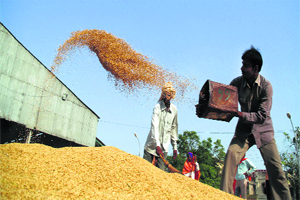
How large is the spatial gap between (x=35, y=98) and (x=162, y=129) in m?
16.6

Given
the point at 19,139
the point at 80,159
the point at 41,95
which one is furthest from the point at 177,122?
the point at 19,139

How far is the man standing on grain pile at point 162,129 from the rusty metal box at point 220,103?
1.29 meters

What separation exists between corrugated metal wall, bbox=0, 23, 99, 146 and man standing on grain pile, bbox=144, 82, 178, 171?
1134 cm

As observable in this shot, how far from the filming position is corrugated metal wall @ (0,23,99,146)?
15859 millimetres

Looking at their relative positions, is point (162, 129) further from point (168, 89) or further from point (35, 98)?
point (35, 98)

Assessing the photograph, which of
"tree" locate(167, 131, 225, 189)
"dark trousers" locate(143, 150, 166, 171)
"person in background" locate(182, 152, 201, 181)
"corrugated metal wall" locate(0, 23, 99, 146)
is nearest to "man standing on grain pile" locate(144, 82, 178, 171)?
"dark trousers" locate(143, 150, 166, 171)

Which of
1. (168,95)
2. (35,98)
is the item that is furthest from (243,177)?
(35,98)

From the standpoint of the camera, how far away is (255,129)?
144 inches

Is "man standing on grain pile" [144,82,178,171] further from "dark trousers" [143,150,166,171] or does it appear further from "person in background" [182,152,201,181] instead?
"person in background" [182,152,201,181]

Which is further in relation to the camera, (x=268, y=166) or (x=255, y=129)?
(x=255, y=129)

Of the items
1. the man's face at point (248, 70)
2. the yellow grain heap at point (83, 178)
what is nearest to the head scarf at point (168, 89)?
the man's face at point (248, 70)

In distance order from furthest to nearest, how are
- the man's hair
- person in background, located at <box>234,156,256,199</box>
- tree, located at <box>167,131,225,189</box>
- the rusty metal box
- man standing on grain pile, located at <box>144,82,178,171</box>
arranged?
tree, located at <box>167,131,225,189</box> < person in background, located at <box>234,156,256,199</box> < man standing on grain pile, located at <box>144,82,178,171</box> < the man's hair < the rusty metal box

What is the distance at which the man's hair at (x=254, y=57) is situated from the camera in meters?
3.69

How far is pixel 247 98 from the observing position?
12.6 feet
